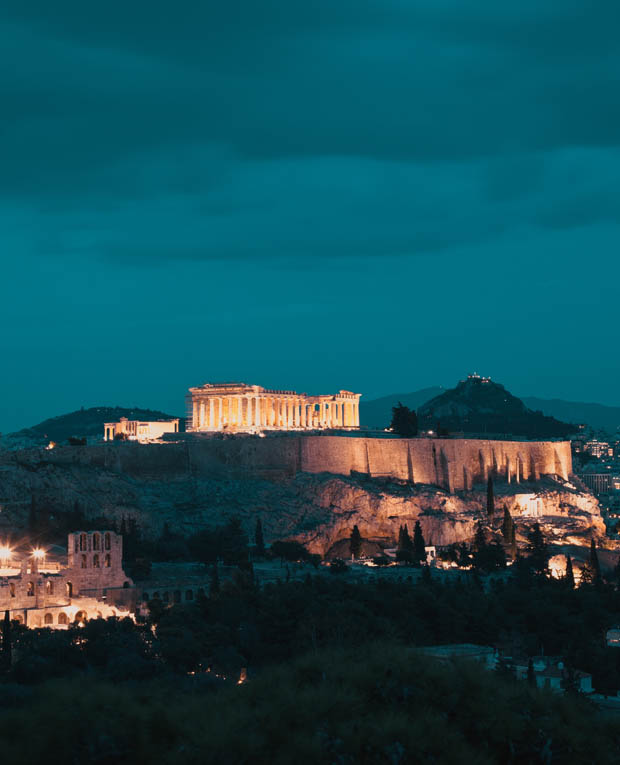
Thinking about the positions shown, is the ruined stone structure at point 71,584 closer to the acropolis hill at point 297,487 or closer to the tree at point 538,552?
the acropolis hill at point 297,487

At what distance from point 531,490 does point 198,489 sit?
68.8 feet

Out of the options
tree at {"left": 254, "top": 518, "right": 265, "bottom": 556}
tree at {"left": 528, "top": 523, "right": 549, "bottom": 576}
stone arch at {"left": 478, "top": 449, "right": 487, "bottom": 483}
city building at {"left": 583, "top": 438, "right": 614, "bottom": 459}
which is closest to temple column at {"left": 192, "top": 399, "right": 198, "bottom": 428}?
stone arch at {"left": 478, "top": 449, "right": 487, "bottom": 483}

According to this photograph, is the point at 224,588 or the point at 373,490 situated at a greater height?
the point at 373,490

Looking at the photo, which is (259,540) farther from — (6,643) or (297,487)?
(6,643)

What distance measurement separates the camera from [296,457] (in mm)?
64875

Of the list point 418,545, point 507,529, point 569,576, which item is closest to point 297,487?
point 418,545

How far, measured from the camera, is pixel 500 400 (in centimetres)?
13838

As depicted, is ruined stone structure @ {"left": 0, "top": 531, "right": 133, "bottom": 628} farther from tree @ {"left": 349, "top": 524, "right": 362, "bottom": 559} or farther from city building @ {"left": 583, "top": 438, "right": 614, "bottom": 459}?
city building @ {"left": 583, "top": 438, "right": 614, "bottom": 459}

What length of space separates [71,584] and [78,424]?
99313mm

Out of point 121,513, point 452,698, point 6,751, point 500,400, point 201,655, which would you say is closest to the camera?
point 6,751

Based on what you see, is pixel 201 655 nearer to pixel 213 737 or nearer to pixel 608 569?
pixel 213 737

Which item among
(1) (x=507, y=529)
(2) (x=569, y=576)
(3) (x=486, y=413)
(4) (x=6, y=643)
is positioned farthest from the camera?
(3) (x=486, y=413)

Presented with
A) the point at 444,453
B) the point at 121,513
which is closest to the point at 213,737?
the point at 121,513

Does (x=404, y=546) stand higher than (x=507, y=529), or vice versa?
(x=507, y=529)
